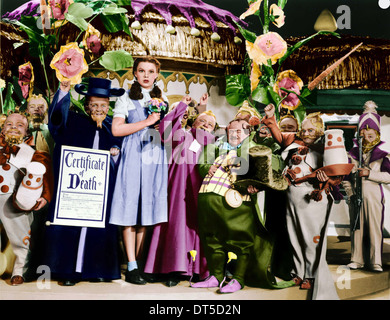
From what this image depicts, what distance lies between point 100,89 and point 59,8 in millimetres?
566

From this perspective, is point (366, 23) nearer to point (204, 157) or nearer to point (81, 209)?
point (204, 157)

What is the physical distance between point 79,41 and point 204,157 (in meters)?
0.99

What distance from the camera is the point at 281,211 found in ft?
9.39

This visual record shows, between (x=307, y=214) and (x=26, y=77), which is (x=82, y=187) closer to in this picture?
(x=26, y=77)

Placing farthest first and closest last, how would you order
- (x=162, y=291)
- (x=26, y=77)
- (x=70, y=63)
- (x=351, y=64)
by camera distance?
(x=351, y=64) < (x=26, y=77) < (x=70, y=63) < (x=162, y=291)

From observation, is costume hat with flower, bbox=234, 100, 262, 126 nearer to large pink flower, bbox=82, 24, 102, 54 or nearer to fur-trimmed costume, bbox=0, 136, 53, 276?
large pink flower, bbox=82, 24, 102, 54

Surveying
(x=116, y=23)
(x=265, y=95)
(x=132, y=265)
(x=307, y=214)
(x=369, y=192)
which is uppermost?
(x=116, y=23)

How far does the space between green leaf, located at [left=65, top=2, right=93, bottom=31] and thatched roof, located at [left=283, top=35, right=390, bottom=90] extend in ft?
3.96

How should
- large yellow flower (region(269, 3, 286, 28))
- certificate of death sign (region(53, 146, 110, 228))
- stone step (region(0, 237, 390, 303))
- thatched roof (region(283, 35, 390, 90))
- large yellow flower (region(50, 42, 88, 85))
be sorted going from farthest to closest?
thatched roof (region(283, 35, 390, 90)) < large yellow flower (region(269, 3, 286, 28)) < large yellow flower (region(50, 42, 88, 85)) < certificate of death sign (region(53, 146, 110, 228)) < stone step (region(0, 237, 390, 303))

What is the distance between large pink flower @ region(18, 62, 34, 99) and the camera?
2988 mm

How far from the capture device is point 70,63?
2.87 metres

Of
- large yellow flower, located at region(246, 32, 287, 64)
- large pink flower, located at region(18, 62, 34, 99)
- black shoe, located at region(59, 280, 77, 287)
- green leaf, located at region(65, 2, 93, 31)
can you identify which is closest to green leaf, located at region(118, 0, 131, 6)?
green leaf, located at region(65, 2, 93, 31)

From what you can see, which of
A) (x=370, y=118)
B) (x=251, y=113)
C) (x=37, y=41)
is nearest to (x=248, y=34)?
(x=251, y=113)

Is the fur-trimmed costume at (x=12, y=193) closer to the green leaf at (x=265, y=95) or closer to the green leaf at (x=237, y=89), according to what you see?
the green leaf at (x=237, y=89)
